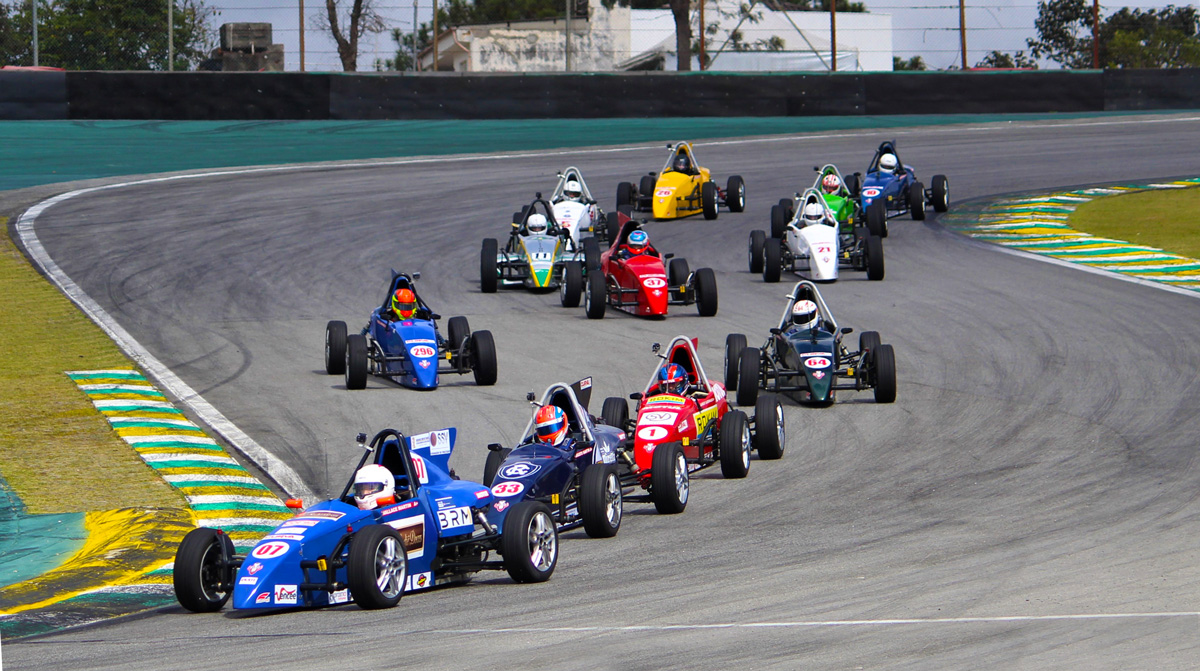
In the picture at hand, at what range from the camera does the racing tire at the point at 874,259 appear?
25734mm

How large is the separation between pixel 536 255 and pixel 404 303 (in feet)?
20.7

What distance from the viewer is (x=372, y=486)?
1073 cm

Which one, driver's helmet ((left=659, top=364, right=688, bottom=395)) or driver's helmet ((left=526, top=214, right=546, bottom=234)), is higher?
Answer: driver's helmet ((left=526, top=214, right=546, bottom=234))

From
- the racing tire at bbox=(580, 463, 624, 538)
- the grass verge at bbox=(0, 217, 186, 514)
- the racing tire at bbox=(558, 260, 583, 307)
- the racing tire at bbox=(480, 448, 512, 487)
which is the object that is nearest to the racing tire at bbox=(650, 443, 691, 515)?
the racing tire at bbox=(580, 463, 624, 538)

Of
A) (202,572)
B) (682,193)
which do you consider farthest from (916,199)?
(202,572)

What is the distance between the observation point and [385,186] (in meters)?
35.0

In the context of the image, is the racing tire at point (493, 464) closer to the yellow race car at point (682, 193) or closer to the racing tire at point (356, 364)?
the racing tire at point (356, 364)

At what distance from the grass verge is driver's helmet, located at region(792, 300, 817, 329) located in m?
8.01

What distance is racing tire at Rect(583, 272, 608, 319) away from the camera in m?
22.7

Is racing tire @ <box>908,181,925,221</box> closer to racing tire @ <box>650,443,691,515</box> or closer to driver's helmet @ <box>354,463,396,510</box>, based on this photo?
racing tire @ <box>650,443,691,515</box>

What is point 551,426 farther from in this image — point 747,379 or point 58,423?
point 58,423

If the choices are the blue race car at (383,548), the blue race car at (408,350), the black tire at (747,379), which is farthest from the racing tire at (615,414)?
the blue race car at (408,350)

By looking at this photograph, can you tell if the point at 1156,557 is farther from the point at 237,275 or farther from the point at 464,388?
the point at 237,275

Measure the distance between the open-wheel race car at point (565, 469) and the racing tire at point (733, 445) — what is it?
3.42ft
